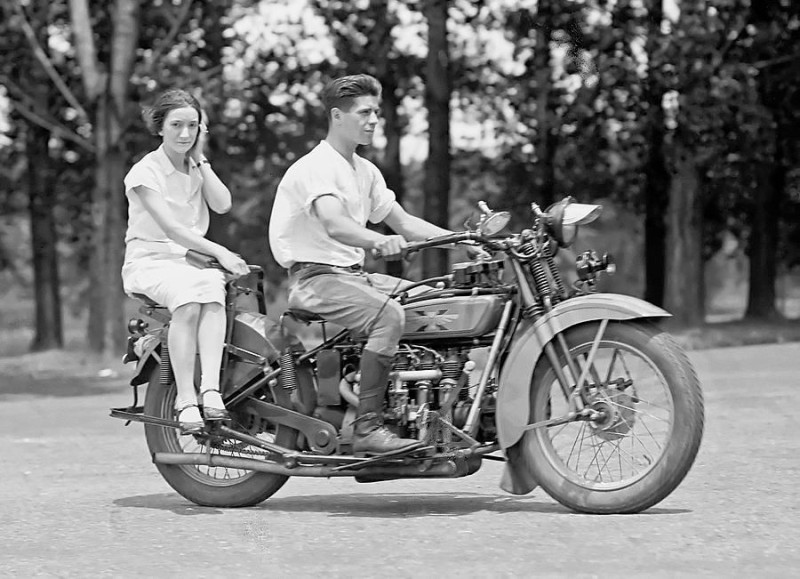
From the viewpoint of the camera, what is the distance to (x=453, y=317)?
6.35m

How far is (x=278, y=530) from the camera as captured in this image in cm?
607

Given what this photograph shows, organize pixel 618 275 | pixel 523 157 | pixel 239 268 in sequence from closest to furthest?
pixel 239 268 → pixel 523 157 → pixel 618 275

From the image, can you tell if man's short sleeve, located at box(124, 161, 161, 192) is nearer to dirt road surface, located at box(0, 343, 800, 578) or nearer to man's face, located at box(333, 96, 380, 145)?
man's face, located at box(333, 96, 380, 145)

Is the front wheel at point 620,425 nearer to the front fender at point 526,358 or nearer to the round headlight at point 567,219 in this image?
the front fender at point 526,358

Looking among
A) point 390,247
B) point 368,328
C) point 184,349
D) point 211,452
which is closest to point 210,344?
point 184,349

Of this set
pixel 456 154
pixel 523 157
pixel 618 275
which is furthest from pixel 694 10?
pixel 618 275

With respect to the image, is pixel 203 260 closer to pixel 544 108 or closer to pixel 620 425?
pixel 620 425

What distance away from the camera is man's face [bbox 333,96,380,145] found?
21.5 ft

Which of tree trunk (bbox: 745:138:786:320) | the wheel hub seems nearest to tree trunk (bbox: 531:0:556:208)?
tree trunk (bbox: 745:138:786:320)

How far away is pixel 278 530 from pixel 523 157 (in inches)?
956

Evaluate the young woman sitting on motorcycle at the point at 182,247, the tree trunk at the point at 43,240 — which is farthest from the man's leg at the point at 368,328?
the tree trunk at the point at 43,240

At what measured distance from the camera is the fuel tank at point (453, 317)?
6.32m

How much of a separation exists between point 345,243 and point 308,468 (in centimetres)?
98

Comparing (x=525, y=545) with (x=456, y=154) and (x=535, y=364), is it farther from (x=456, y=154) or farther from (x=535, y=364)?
(x=456, y=154)
